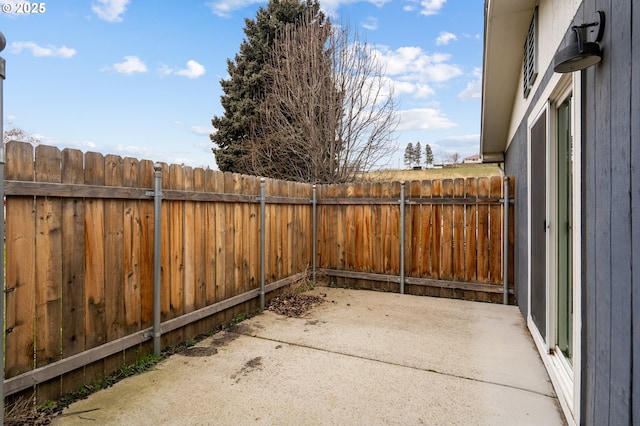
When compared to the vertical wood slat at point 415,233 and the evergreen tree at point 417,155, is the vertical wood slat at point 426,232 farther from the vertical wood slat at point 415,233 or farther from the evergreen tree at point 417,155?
the evergreen tree at point 417,155

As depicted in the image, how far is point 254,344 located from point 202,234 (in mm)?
1192

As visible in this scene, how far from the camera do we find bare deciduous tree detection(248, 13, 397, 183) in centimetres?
841

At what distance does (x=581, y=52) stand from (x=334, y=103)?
24.9ft

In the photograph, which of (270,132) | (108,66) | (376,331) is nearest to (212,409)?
(376,331)

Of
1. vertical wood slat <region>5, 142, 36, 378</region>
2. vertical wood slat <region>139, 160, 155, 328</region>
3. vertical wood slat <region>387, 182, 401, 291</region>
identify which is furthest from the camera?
vertical wood slat <region>387, 182, 401, 291</region>

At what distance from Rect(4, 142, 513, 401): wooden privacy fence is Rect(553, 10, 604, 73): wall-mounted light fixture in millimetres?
2897

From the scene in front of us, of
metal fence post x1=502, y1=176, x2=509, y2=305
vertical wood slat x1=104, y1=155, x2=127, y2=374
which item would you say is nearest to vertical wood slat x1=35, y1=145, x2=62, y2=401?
vertical wood slat x1=104, y1=155, x2=127, y2=374

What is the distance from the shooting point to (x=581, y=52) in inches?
57.3

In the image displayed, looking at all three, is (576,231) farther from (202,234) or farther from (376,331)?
(202,234)

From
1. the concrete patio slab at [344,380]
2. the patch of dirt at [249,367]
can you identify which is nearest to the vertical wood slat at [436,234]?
the concrete patio slab at [344,380]

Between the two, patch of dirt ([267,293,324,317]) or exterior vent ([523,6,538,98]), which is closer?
exterior vent ([523,6,538,98])

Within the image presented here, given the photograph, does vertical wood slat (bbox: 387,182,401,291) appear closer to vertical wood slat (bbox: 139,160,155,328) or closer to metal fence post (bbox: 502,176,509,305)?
metal fence post (bbox: 502,176,509,305)

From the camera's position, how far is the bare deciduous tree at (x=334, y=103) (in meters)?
8.41

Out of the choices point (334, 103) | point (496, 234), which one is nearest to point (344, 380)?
point (496, 234)
